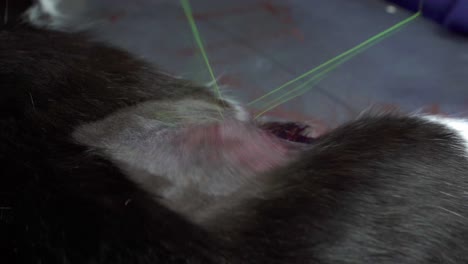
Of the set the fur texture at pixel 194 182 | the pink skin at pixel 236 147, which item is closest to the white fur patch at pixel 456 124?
the fur texture at pixel 194 182

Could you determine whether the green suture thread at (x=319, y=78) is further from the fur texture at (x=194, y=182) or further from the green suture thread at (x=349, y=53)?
the fur texture at (x=194, y=182)

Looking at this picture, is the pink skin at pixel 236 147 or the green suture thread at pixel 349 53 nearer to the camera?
the pink skin at pixel 236 147

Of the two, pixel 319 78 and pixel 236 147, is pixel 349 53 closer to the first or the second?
pixel 319 78

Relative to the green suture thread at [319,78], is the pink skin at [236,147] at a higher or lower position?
higher

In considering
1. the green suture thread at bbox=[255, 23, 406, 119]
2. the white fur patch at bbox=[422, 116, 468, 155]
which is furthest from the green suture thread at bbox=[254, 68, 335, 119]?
the white fur patch at bbox=[422, 116, 468, 155]

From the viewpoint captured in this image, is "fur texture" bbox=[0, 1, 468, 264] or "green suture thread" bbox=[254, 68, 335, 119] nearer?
"fur texture" bbox=[0, 1, 468, 264]

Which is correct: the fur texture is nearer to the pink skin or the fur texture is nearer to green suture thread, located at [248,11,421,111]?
the pink skin
